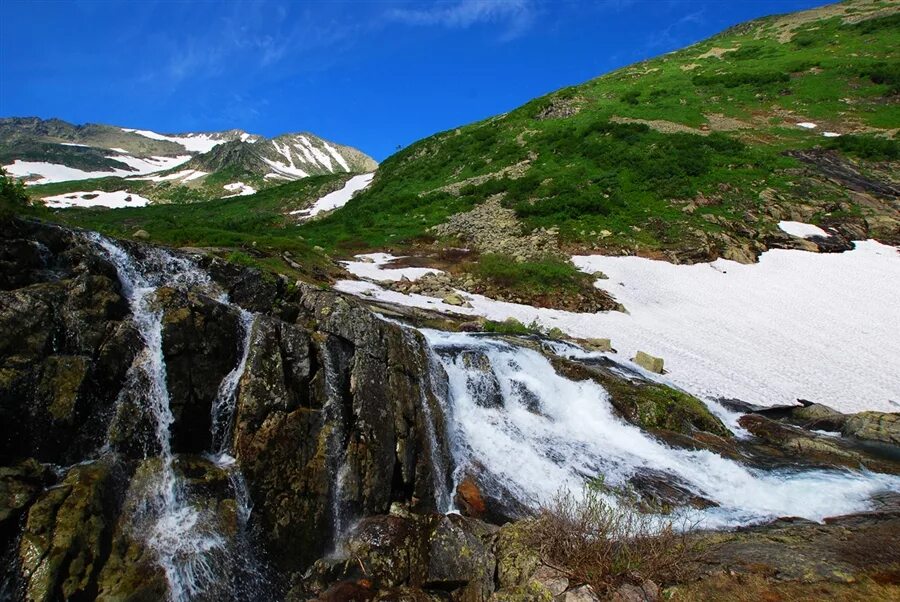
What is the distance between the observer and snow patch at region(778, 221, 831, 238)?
33597mm

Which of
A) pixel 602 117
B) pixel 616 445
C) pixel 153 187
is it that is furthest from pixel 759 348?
pixel 153 187

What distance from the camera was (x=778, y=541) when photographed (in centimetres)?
733

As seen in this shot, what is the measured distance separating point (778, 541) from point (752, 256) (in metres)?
29.9

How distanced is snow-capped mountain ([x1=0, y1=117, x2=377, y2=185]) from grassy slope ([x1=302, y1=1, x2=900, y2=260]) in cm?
6978

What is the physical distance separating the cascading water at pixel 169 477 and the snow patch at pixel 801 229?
3897 cm

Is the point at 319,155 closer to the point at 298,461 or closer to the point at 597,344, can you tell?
the point at 597,344

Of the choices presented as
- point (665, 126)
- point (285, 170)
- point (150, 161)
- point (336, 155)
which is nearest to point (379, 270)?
point (665, 126)

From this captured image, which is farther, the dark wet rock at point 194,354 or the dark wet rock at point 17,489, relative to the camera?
the dark wet rock at point 194,354

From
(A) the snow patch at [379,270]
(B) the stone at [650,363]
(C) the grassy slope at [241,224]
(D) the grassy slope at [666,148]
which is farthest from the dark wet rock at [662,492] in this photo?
(D) the grassy slope at [666,148]

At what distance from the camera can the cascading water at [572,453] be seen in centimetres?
1014

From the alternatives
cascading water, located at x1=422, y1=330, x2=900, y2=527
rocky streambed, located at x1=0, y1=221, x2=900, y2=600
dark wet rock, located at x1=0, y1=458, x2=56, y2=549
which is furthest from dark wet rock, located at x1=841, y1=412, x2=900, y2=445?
dark wet rock, located at x1=0, y1=458, x2=56, y2=549

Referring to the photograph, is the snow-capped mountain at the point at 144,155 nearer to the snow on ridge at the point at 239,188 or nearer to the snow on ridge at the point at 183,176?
the snow on ridge at the point at 183,176

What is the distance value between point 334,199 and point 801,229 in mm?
55159

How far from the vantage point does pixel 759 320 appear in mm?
24062
